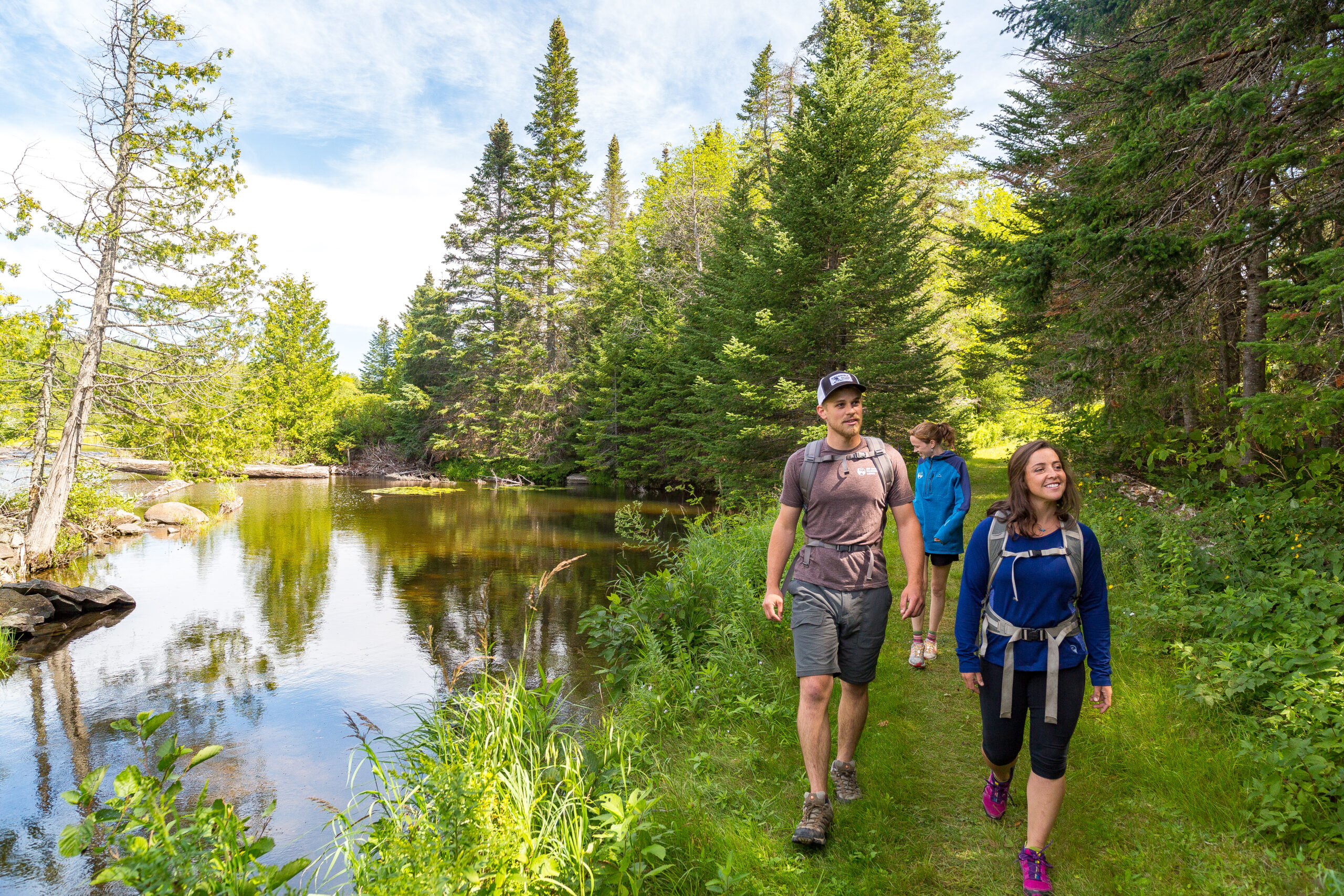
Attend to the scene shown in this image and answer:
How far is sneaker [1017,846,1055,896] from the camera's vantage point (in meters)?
2.73

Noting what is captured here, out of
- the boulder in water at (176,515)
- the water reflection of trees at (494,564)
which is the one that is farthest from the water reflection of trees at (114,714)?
the boulder in water at (176,515)

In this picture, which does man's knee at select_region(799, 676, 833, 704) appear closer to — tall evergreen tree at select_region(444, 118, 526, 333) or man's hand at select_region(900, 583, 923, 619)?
man's hand at select_region(900, 583, 923, 619)

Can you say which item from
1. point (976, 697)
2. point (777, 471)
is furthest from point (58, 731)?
point (777, 471)

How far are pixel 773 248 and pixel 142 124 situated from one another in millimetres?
12500

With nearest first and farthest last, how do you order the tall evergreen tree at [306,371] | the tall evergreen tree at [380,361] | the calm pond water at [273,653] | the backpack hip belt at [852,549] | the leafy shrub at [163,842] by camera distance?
the leafy shrub at [163,842] → the backpack hip belt at [852,549] → the calm pond water at [273,653] → the tall evergreen tree at [306,371] → the tall evergreen tree at [380,361]

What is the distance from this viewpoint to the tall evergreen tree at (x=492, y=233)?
114ft

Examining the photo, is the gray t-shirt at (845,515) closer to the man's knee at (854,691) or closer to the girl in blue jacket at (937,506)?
the man's knee at (854,691)

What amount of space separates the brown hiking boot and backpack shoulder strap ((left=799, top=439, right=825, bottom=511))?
1372 millimetres

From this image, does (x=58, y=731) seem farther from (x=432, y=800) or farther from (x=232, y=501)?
(x=232, y=501)

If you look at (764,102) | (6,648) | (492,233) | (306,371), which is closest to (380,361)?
(306,371)

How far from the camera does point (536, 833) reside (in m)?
3.06

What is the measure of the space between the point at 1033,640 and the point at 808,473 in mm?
1181

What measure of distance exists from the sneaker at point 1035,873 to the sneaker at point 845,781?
872 millimetres

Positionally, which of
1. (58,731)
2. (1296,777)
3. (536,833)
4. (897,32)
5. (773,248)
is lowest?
(58,731)
